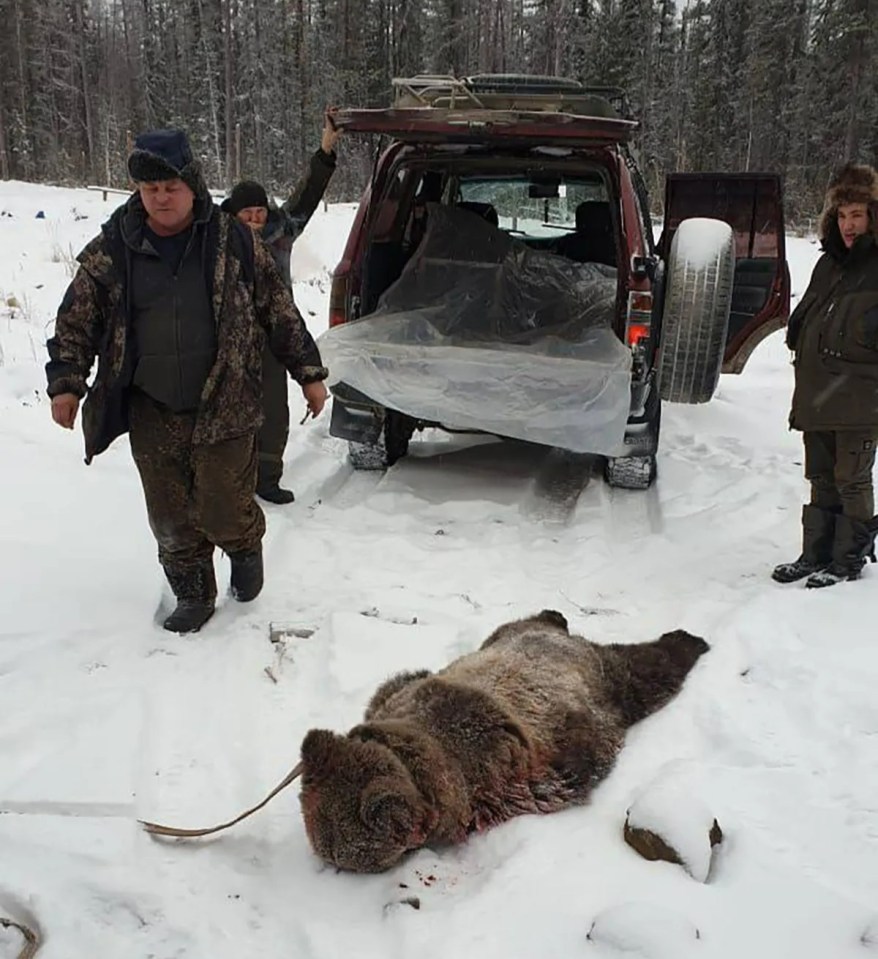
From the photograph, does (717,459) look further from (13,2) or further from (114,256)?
(13,2)

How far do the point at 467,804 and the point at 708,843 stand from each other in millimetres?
641

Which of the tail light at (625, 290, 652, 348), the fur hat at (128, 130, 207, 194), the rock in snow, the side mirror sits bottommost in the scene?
the rock in snow

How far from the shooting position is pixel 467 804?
7.73 ft

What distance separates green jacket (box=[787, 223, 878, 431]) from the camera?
3.79 metres

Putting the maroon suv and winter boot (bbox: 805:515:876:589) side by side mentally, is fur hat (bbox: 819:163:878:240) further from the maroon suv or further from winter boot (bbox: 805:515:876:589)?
winter boot (bbox: 805:515:876:589)

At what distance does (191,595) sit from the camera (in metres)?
3.77

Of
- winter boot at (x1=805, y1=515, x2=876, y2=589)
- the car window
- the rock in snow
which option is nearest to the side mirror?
winter boot at (x1=805, y1=515, x2=876, y2=589)

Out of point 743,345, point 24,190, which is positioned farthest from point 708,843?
point 24,190

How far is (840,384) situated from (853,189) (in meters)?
0.86

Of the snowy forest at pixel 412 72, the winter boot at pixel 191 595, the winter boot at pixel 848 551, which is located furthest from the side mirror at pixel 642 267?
the snowy forest at pixel 412 72

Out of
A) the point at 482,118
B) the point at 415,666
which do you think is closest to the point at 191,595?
the point at 415,666

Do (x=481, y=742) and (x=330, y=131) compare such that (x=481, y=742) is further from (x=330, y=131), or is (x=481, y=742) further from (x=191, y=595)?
(x=330, y=131)

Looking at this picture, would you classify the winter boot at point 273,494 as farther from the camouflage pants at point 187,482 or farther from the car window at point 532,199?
the car window at point 532,199

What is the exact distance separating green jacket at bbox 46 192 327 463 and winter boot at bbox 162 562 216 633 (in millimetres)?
636
